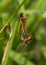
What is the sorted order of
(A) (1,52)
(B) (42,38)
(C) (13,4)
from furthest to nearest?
(B) (42,38) < (C) (13,4) < (A) (1,52)

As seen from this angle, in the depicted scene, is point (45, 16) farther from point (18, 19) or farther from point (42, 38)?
point (18, 19)

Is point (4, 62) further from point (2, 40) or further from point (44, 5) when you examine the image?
point (44, 5)

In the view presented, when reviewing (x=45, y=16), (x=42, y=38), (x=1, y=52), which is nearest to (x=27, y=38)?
(x=1, y=52)

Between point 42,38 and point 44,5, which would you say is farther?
point 42,38

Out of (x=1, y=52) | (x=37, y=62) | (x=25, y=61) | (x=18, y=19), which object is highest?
(x=18, y=19)

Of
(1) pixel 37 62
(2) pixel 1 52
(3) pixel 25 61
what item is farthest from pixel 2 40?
Result: (1) pixel 37 62

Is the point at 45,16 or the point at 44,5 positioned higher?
the point at 44,5

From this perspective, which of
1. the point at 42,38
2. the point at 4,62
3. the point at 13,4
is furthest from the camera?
the point at 42,38

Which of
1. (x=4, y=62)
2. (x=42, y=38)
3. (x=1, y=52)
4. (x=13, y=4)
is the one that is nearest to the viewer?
(x=4, y=62)

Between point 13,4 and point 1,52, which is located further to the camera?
point 13,4
